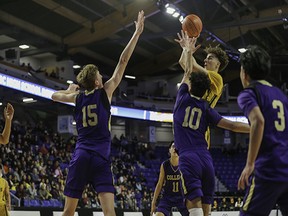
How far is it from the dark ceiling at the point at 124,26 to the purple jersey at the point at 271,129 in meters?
16.3

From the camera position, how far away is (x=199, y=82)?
5809 millimetres

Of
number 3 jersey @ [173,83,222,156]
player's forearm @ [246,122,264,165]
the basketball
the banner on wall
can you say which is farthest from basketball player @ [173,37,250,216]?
the banner on wall

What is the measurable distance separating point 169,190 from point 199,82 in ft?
11.8

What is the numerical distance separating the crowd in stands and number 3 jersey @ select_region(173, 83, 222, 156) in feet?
38.1

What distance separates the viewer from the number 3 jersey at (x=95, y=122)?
5828 mm

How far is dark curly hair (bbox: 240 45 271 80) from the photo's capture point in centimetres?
426

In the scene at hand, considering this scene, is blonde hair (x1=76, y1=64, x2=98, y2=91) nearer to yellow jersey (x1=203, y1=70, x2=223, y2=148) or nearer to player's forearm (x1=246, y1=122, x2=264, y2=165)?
yellow jersey (x1=203, y1=70, x2=223, y2=148)

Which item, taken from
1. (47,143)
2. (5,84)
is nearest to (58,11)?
(5,84)

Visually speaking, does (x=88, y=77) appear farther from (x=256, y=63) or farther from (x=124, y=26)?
(x=124, y=26)

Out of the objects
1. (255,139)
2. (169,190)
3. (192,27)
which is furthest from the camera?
(169,190)

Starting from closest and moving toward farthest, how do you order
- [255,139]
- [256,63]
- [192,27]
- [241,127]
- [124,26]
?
[255,139] < [256,63] < [241,127] < [192,27] < [124,26]

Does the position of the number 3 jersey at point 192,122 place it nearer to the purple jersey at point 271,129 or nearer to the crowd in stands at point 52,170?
the purple jersey at point 271,129

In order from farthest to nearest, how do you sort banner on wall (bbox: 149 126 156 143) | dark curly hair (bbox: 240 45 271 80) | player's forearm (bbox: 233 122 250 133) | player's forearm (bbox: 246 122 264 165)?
banner on wall (bbox: 149 126 156 143) → player's forearm (bbox: 233 122 250 133) → dark curly hair (bbox: 240 45 271 80) → player's forearm (bbox: 246 122 264 165)

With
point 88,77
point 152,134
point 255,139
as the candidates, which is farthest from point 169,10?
point 152,134
